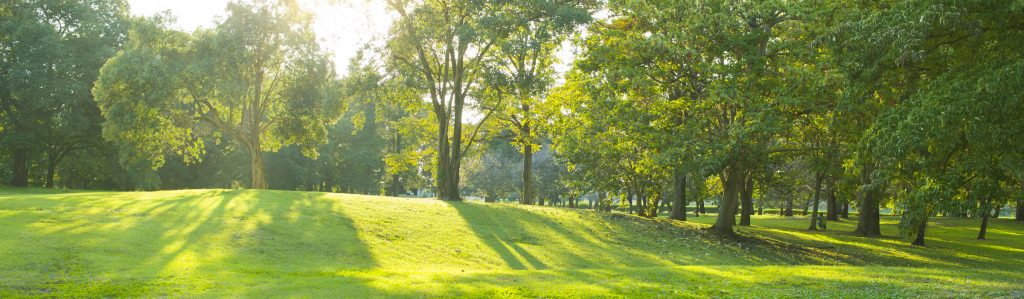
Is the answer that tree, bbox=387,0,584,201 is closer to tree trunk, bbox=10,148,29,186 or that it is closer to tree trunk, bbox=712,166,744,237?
tree trunk, bbox=712,166,744,237

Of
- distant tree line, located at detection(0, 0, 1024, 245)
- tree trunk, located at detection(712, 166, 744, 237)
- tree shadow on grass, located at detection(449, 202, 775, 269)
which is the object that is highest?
distant tree line, located at detection(0, 0, 1024, 245)

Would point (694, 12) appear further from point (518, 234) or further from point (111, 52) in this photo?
point (111, 52)

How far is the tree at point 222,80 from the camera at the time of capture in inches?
1601

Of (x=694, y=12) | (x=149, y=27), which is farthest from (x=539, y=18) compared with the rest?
(x=149, y=27)

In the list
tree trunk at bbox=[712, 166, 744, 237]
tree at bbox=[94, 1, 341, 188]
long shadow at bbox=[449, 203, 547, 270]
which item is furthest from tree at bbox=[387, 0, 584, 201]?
tree trunk at bbox=[712, 166, 744, 237]

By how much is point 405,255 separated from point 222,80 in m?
27.8

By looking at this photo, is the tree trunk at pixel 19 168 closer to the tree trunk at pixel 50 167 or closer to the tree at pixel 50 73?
the tree at pixel 50 73

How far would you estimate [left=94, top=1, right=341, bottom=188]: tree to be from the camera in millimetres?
40656

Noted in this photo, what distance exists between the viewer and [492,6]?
34.6 m

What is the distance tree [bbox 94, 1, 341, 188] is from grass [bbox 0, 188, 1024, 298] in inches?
479

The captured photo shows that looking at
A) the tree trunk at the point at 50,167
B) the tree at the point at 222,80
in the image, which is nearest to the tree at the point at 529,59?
the tree at the point at 222,80

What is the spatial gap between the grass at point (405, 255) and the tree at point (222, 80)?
39.9ft

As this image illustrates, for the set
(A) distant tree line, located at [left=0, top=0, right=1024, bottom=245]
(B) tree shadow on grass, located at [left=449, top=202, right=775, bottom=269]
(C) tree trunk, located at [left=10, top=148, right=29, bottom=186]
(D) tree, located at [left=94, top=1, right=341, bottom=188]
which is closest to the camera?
(A) distant tree line, located at [left=0, top=0, right=1024, bottom=245]

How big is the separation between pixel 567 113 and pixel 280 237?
29295 millimetres
